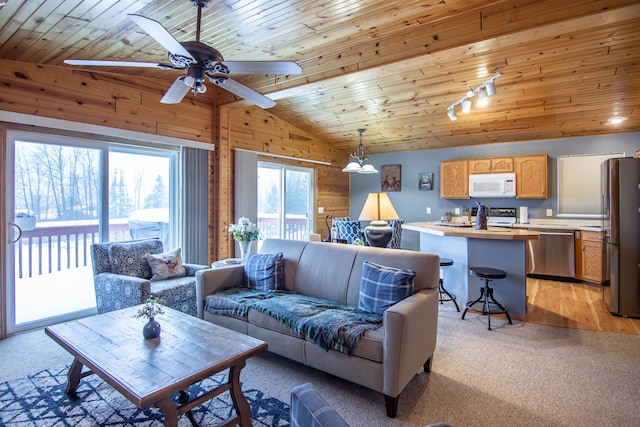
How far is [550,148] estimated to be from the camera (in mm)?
5844

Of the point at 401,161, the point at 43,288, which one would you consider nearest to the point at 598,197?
the point at 401,161

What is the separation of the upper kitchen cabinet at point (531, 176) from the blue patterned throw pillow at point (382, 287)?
4.53 metres

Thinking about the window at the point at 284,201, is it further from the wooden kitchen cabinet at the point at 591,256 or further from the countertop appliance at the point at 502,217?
the wooden kitchen cabinet at the point at 591,256

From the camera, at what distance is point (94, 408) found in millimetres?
2166

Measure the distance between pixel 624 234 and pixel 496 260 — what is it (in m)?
1.41

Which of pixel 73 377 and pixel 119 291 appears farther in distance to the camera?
pixel 119 291

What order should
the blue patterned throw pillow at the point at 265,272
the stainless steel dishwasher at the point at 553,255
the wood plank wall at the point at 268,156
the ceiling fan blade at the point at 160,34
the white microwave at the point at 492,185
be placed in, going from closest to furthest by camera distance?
the ceiling fan blade at the point at 160,34 < the blue patterned throw pillow at the point at 265,272 < the wood plank wall at the point at 268,156 < the stainless steel dishwasher at the point at 553,255 < the white microwave at the point at 492,185

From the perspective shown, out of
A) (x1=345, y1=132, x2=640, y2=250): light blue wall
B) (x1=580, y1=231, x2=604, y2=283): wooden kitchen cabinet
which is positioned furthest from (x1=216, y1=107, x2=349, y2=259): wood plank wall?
(x1=580, y1=231, x2=604, y2=283): wooden kitchen cabinet

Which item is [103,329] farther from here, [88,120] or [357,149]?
[357,149]

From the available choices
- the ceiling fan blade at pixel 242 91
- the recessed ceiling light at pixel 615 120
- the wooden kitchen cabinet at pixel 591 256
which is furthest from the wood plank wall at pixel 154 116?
the recessed ceiling light at pixel 615 120

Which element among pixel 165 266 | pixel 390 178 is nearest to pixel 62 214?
pixel 165 266

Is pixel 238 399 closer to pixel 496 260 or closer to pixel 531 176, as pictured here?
pixel 496 260

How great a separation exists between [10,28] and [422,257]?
12.4 ft

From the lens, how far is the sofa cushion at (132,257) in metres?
3.60
